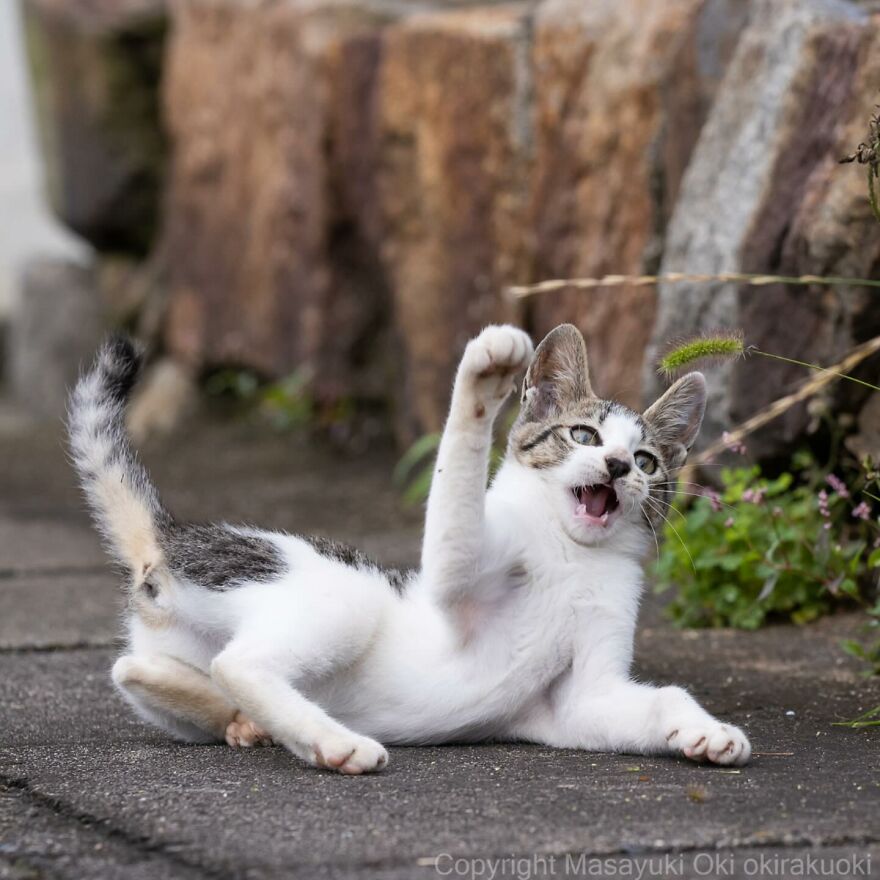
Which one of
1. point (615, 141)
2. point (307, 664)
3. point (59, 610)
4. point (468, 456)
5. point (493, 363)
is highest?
point (615, 141)

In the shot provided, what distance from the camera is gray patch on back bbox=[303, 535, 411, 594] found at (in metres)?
2.95

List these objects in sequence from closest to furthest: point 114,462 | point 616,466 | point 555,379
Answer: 1. point 616,466
2. point 114,462
3. point 555,379

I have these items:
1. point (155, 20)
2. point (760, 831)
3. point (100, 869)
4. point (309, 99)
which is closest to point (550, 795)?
point (760, 831)

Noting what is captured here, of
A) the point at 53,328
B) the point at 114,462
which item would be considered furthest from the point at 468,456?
the point at 53,328

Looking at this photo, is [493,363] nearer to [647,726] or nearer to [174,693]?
[647,726]

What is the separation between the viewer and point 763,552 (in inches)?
151

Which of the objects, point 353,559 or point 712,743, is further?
point 353,559

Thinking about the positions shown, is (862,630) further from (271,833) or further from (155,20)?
(155,20)

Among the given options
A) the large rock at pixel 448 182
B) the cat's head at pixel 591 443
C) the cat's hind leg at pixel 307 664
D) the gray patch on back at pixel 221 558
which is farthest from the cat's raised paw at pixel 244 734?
the large rock at pixel 448 182

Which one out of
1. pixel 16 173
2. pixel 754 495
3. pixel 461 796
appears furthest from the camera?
pixel 16 173

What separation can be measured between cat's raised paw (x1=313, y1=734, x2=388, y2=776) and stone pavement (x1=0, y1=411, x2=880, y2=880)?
3cm

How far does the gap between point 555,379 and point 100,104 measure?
18.2 feet

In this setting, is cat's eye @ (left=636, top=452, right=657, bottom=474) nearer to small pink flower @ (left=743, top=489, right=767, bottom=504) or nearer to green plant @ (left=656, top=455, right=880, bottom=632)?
small pink flower @ (left=743, top=489, right=767, bottom=504)

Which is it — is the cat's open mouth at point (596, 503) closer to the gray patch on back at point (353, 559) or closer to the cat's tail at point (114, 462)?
the gray patch on back at point (353, 559)
